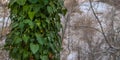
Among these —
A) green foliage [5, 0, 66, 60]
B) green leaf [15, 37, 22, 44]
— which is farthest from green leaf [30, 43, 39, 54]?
green leaf [15, 37, 22, 44]

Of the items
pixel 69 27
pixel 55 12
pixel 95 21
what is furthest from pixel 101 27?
pixel 55 12

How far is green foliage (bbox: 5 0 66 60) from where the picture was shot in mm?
3166

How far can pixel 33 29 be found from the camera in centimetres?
318

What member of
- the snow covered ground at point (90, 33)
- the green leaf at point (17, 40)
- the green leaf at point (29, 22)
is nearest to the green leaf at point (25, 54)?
the green leaf at point (17, 40)

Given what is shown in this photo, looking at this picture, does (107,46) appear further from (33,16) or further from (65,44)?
(33,16)

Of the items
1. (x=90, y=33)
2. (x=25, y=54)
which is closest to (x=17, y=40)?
(x=25, y=54)

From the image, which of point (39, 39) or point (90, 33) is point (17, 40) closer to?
point (39, 39)

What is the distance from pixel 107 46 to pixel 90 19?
0.86 metres

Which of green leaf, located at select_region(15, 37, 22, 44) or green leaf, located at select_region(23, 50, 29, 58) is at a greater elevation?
green leaf, located at select_region(15, 37, 22, 44)

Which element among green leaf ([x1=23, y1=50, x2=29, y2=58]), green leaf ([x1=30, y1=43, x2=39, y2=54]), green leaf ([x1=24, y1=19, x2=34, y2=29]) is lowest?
green leaf ([x1=23, y1=50, x2=29, y2=58])

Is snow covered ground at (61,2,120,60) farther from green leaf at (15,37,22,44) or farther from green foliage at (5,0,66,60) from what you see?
green leaf at (15,37,22,44)

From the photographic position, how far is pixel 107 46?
6.56 metres

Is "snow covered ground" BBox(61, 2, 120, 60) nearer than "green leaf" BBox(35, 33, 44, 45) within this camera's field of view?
No

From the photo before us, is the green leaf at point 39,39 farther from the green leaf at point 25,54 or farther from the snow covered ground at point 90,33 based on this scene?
the snow covered ground at point 90,33
